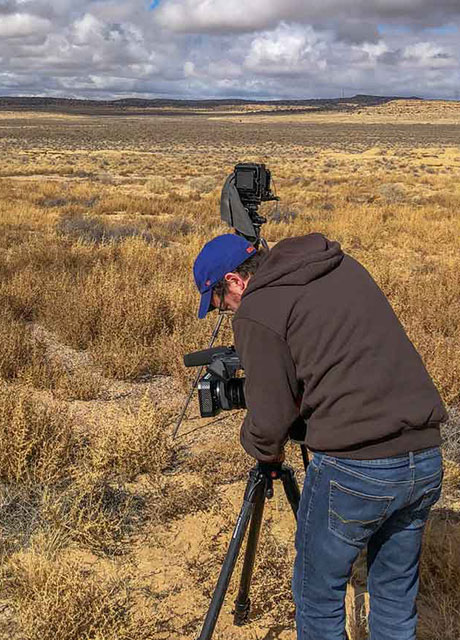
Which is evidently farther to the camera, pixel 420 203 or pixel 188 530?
pixel 420 203

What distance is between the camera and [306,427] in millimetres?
1979

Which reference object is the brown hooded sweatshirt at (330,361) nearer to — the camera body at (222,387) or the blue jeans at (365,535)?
the blue jeans at (365,535)

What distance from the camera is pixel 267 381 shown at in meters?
1.77

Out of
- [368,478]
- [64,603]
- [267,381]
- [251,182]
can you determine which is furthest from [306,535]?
[251,182]

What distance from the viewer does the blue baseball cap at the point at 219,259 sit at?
1973 mm

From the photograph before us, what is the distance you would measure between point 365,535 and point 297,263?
0.84m

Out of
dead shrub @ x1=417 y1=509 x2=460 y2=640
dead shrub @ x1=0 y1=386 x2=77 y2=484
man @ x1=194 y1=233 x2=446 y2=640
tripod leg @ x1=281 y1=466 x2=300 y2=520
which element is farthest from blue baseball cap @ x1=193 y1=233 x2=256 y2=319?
dead shrub @ x1=0 y1=386 x2=77 y2=484

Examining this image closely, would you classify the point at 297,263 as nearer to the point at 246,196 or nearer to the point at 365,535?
the point at 365,535

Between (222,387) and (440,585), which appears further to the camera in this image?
(440,585)

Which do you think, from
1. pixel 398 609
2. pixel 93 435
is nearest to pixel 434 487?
pixel 398 609

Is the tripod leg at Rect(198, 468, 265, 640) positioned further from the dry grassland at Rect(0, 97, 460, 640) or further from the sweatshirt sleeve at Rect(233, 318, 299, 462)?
the dry grassland at Rect(0, 97, 460, 640)

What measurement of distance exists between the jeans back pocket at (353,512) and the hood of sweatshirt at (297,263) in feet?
2.00

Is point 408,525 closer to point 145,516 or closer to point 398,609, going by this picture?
point 398,609

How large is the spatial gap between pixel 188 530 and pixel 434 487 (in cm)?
180
